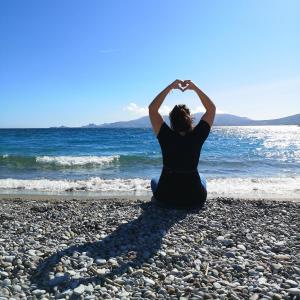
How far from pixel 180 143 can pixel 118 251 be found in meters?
2.24

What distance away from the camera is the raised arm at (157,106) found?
6.65 metres

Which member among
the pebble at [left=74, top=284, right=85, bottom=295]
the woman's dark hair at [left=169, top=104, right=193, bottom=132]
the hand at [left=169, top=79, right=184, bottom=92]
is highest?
the hand at [left=169, top=79, right=184, bottom=92]

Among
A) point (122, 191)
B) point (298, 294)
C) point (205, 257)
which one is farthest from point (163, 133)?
point (122, 191)

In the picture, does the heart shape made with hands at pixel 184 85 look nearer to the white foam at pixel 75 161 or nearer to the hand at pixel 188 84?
the hand at pixel 188 84

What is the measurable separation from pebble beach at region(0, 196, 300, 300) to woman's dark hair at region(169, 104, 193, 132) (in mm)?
1487

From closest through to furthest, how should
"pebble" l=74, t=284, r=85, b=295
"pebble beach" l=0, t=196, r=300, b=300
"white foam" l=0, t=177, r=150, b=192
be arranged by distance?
"pebble" l=74, t=284, r=85, b=295
"pebble beach" l=0, t=196, r=300, b=300
"white foam" l=0, t=177, r=150, b=192

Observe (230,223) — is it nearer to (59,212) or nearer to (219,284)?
(219,284)

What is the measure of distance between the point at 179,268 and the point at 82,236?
1717 millimetres

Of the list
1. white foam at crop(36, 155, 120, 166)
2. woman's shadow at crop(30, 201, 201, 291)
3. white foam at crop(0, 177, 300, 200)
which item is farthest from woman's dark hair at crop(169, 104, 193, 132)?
white foam at crop(36, 155, 120, 166)

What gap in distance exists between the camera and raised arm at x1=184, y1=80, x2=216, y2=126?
6684 millimetres

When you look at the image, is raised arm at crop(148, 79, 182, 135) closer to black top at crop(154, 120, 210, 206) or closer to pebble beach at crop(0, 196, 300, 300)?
black top at crop(154, 120, 210, 206)

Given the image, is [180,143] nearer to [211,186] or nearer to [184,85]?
[184,85]

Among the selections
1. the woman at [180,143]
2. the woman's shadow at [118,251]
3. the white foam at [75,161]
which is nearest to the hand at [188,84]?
the woman at [180,143]

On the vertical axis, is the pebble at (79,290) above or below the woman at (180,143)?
below
